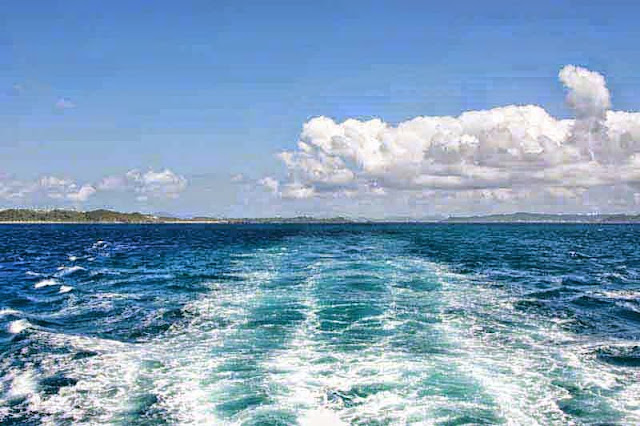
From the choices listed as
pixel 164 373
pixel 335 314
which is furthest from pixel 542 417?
pixel 335 314

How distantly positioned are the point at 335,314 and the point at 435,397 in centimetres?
1337

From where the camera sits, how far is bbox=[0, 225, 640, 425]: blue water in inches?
638

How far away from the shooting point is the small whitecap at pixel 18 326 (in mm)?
27188

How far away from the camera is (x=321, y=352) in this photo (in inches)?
877

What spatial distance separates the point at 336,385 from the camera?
18.1 metres

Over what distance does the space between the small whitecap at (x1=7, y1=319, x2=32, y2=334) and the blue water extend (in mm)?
97

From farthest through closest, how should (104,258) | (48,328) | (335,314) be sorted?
(104,258) < (335,314) < (48,328)

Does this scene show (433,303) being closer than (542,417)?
No

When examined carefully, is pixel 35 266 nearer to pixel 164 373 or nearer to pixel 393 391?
pixel 164 373

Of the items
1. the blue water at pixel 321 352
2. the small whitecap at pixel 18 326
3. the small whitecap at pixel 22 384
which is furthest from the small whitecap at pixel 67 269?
the small whitecap at pixel 22 384

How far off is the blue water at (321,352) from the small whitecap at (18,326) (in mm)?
97

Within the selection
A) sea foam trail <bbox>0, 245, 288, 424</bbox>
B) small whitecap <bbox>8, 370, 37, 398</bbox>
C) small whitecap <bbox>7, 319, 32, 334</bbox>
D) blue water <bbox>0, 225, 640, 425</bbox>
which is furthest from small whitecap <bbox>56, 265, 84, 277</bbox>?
small whitecap <bbox>8, 370, 37, 398</bbox>

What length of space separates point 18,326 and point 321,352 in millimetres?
16643

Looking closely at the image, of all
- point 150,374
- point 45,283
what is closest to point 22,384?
point 150,374
